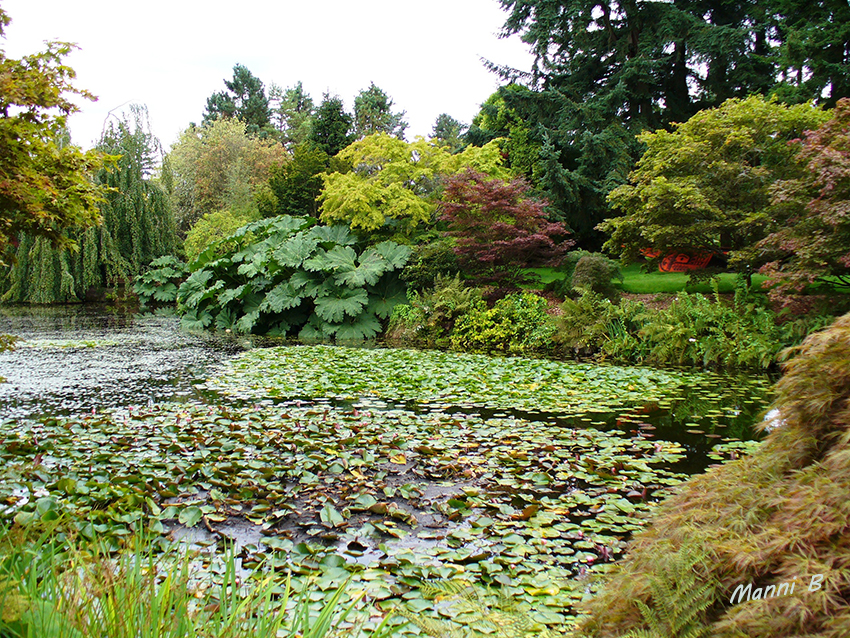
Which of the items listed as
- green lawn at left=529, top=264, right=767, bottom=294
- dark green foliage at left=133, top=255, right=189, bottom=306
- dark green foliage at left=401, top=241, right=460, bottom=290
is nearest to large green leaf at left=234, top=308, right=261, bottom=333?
dark green foliage at left=401, top=241, right=460, bottom=290

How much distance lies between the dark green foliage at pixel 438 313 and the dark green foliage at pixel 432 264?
386 mm

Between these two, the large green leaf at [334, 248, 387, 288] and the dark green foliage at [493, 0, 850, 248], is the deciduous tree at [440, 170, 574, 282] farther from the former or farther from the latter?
the dark green foliage at [493, 0, 850, 248]

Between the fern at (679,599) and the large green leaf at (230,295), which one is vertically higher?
the large green leaf at (230,295)

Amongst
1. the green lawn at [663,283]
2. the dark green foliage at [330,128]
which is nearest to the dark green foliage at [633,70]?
the green lawn at [663,283]

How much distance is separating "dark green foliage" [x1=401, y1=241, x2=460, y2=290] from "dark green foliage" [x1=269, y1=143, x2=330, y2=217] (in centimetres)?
925

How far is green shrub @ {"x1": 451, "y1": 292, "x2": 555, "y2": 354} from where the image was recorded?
10.0m

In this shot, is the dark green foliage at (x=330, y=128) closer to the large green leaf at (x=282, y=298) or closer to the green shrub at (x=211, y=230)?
the green shrub at (x=211, y=230)

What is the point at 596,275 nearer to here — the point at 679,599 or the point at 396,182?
the point at 396,182

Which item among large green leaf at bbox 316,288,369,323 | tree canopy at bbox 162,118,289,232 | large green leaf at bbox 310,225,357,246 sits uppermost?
tree canopy at bbox 162,118,289,232

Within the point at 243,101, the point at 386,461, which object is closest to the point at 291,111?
the point at 243,101

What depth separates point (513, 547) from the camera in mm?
2582

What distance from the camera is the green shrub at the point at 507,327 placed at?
10031mm

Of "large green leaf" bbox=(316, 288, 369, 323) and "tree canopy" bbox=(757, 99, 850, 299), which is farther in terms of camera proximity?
"large green leaf" bbox=(316, 288, 369, 323)

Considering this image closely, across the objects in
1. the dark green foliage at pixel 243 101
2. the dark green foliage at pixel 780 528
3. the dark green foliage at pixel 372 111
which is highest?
the dark green foliage at pixel 243 101
